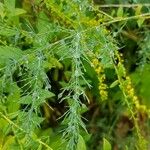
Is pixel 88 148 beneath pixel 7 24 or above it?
beneath

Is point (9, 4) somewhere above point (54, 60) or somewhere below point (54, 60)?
above

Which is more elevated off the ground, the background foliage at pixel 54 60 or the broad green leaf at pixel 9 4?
the broad green leaf at pixel 9 4

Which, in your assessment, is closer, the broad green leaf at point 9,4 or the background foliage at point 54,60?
the background foliage at point 54,60

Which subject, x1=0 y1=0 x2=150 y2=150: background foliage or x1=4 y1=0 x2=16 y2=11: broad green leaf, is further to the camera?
x1=4 y1=0 x2=16 y2=11: broad green leaf

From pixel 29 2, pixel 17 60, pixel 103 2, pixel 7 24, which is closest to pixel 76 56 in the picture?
pixel 17 60

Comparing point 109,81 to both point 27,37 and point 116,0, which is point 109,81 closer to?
point 116,0

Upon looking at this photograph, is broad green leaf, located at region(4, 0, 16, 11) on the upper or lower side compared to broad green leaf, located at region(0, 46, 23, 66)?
upper

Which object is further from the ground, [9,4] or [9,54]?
[9,4]

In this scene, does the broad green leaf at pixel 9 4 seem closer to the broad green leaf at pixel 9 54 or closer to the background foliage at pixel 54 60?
the background foliage at pixel 54 60

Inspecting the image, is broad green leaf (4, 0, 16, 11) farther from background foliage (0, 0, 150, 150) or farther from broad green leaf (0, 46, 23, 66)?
broad green leaf (0, 46, 23, 66)

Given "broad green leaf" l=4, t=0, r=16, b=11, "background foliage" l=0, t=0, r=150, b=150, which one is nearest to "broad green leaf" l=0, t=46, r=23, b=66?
"background foliage" l=0, t=0, r=150, b=150

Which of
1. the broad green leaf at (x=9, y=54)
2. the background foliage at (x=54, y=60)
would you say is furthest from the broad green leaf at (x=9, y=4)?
the broad green leaf at (x=9, y=54)
